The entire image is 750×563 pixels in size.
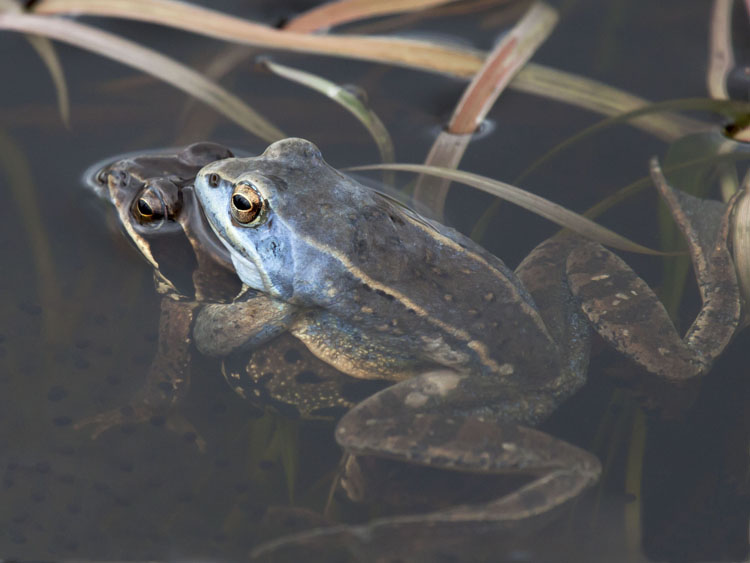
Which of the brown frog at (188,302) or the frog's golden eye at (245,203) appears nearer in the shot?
the frog's golden eye at (245,203)

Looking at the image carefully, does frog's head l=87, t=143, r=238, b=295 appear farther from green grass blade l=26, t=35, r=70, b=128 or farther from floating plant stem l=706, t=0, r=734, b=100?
floating plant stem l=706, t=0, r=734, b=100

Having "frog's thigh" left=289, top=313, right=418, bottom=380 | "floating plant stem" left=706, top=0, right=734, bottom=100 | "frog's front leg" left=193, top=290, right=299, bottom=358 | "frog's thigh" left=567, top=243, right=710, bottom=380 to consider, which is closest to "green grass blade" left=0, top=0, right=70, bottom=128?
"frog's front leg" left=193, top=290, right=299, bottom=358

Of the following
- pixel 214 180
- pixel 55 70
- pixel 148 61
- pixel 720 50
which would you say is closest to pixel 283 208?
pixel 214 180

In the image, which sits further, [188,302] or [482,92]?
[482,92]

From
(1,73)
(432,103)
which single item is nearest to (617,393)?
(432,103)

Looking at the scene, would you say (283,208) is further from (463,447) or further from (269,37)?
(269,37)

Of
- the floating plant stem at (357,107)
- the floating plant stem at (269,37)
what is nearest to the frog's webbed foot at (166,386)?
the floating plant stem at (357,107)

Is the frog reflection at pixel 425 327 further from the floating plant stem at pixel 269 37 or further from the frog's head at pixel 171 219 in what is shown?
the floating plant stem at pixel 269 37
